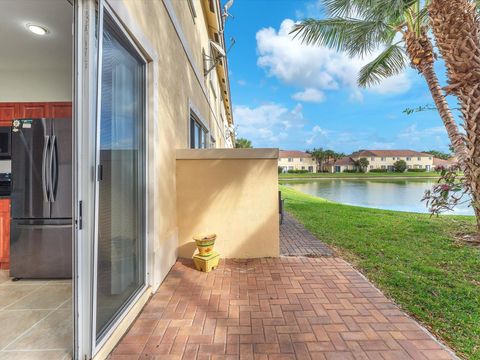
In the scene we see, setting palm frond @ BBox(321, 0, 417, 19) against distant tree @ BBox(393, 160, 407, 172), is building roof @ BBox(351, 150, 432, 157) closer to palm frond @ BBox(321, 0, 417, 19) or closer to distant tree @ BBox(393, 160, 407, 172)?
distant tree @ BBox(393, 160, 407, 172)

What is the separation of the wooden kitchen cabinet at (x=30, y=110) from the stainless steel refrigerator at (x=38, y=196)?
2.00 ft

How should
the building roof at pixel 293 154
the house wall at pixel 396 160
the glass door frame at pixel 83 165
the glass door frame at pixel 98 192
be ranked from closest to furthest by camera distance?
the glass door frame at pixel 83 165 → the glass door frame at pixel 98 192 → the house wall at pixel 396 160 → the building roof at pixel 293 154

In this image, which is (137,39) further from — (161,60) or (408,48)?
(408,48)

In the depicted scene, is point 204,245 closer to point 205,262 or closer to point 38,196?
point 205,262

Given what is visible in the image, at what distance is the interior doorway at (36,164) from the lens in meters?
2.88

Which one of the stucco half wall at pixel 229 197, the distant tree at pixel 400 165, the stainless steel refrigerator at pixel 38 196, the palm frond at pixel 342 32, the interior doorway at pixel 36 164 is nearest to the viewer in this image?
the interior doorway at pixel 36 164

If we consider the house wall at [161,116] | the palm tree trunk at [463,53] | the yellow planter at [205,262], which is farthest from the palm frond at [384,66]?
the yellow planter at [205,262]

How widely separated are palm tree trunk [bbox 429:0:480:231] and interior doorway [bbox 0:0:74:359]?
5.13 metres

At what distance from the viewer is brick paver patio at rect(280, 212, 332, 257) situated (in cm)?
484

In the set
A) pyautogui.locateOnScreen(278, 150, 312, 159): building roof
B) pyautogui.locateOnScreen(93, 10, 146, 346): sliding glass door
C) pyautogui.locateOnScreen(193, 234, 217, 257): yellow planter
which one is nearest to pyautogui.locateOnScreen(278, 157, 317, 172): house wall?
pyautogui.locateOnScreen(278, 150, 312, 159): building roof

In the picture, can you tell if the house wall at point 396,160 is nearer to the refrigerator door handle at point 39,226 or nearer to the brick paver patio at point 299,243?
the brick paver patio at point 299,243

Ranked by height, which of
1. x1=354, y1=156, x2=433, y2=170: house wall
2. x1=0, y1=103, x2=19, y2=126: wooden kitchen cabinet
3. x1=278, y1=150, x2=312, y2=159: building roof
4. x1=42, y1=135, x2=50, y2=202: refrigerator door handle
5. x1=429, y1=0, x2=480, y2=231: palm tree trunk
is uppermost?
x1=278, y1=150, x2=312, y2=159: building roof

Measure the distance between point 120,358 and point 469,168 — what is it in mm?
5741

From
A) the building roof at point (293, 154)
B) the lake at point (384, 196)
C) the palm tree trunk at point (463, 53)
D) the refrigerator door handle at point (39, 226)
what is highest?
the building roof at point (293, 154)
